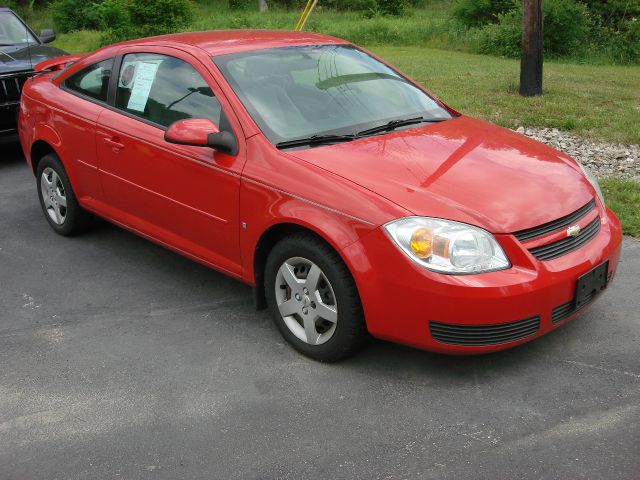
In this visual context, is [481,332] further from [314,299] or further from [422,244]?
[314,299]

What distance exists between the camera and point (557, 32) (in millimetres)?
16750

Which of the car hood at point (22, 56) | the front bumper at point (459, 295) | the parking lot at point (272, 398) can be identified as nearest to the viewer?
the parking lot at point (272, 398)

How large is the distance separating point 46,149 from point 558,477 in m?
4.55

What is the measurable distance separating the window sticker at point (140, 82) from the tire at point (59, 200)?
1.02m

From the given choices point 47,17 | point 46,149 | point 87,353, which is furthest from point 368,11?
point 87,353

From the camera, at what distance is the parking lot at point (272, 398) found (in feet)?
10.6

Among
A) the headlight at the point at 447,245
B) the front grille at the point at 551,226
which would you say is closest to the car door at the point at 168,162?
the headlight at the point at 447,245

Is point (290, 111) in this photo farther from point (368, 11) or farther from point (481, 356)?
point (368, 11)

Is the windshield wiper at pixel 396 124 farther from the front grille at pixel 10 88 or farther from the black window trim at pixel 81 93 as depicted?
the front grille at pixel 10 88

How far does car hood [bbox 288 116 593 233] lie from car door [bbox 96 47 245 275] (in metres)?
0.54

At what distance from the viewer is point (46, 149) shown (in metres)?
6.00

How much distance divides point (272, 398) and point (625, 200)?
3893mm

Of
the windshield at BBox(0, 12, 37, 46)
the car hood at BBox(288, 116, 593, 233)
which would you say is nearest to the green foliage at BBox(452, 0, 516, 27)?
the windshield at BBox(0, 12, 37, 46)

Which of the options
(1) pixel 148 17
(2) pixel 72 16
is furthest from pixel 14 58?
(2) pixel 72 16
